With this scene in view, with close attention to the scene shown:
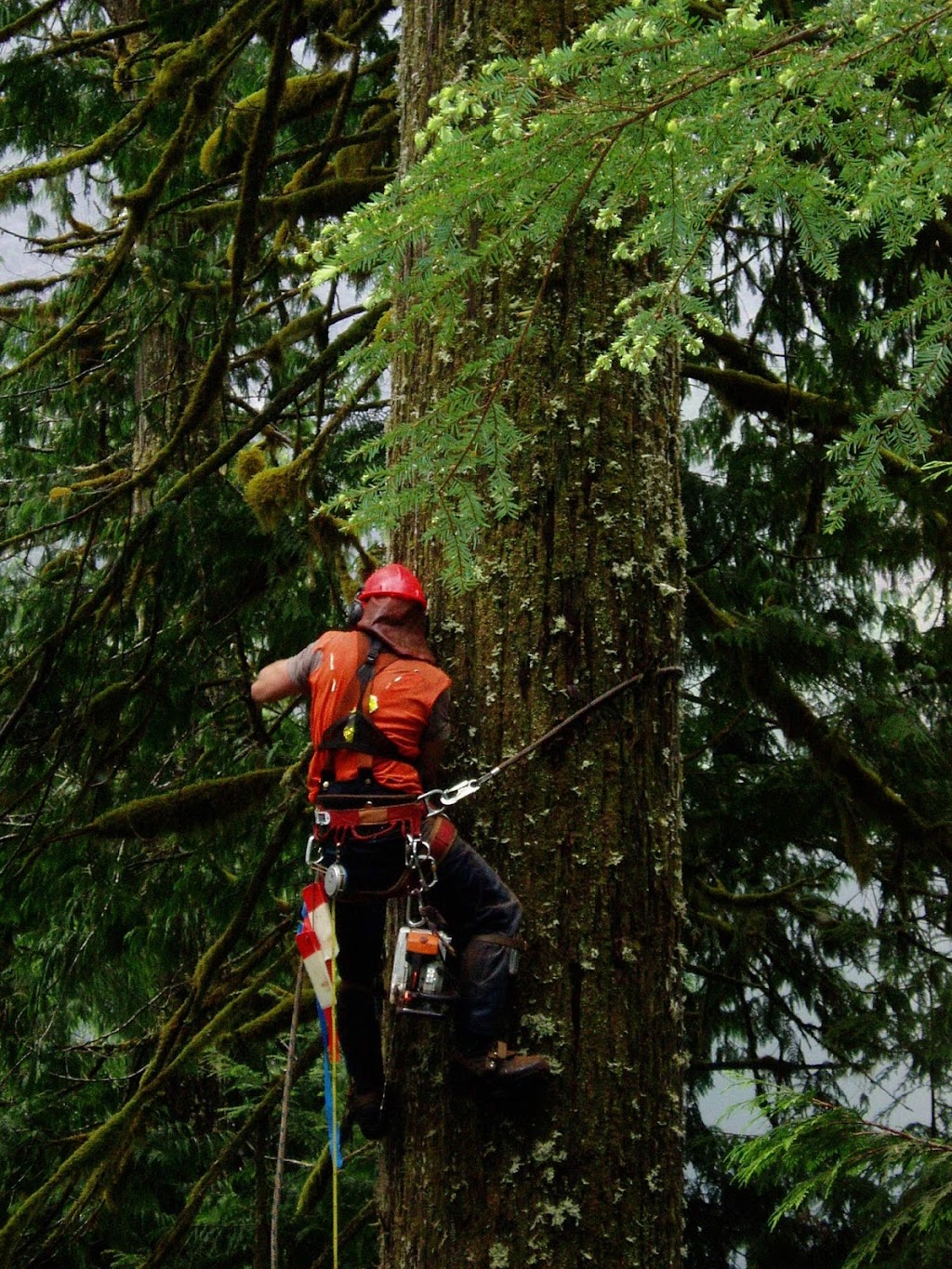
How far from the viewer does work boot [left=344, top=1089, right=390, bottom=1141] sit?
10.5 feet

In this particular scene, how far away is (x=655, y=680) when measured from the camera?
11.0ft

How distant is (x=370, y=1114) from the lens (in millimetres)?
3207

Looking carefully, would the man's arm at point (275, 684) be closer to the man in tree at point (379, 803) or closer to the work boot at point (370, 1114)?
the man in tree at point (379, 803)

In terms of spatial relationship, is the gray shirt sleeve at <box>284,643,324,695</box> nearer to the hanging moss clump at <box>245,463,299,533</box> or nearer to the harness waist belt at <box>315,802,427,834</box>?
the harness waist belt at <box>315,802,427,834</box>

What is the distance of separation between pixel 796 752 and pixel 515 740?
4318 millimetres

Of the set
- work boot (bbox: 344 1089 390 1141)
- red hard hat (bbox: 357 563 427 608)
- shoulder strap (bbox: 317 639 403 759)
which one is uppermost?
red hard hat (bbox: 357 563 427 608)

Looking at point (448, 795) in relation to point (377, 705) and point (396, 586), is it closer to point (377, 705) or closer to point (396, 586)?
point (377, 705)

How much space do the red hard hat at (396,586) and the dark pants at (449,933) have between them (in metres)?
0.61

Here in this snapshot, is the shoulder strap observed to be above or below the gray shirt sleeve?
below

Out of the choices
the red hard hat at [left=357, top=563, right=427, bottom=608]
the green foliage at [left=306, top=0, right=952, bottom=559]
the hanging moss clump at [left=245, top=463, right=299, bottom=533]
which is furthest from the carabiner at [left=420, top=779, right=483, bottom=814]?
the hanging moss clump at [left=245, top=463, right=299, bottom=533]

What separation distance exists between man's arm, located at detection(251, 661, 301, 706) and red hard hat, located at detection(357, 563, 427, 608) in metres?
0.36

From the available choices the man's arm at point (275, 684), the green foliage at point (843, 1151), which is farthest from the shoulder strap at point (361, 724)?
the green foliage at point (843, 1151)

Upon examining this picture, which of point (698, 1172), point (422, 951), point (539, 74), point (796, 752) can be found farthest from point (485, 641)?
point (698, 1172)

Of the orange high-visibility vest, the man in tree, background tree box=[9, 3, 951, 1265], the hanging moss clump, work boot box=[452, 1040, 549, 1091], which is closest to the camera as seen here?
background tree box=[9, 3, 951, 1265]
